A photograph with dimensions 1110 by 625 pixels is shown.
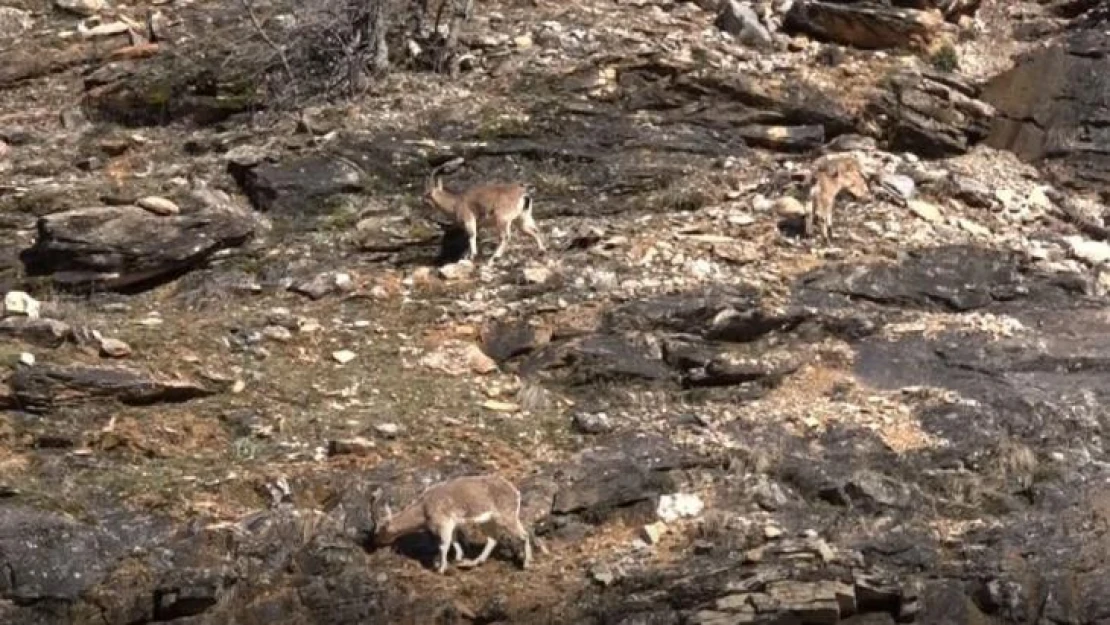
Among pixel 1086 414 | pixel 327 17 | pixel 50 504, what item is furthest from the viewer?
pixel 327 17

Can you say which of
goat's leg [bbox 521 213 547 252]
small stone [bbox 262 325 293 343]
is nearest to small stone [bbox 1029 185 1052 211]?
goat's leg [bbox 521 213 547 252]

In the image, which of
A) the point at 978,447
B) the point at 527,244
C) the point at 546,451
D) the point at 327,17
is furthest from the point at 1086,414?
the point at 327,17

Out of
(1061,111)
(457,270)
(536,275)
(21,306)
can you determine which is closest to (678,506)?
(536,275)

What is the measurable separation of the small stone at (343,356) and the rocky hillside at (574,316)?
2.2 inches

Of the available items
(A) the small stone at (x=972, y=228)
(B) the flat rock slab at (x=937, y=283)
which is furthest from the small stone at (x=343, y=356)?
(A) the small stone at (x=972, y=228)

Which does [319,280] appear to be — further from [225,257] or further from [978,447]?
[978,447]

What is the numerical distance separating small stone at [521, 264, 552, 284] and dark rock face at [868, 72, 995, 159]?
4642mm

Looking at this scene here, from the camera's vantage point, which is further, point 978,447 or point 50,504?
point 978,447

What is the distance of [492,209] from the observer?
14.8 metres

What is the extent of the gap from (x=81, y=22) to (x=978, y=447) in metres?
11.1

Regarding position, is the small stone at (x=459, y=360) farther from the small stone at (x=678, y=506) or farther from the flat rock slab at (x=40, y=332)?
the flat rock slab at (x=40, y=332)

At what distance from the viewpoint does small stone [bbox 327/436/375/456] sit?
11.9 metres

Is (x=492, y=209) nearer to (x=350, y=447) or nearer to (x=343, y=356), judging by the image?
(x=343, y=356)

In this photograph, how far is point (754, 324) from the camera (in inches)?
547
